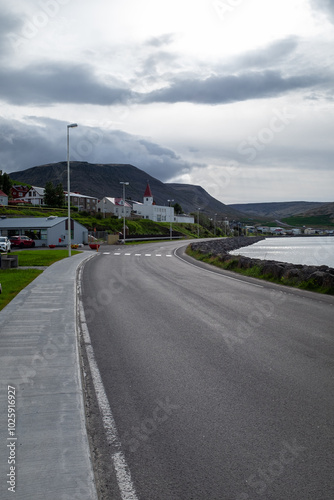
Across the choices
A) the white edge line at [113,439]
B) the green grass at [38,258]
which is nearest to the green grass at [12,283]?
the green grass at [38,258]

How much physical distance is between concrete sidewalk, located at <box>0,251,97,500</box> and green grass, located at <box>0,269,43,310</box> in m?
4.64

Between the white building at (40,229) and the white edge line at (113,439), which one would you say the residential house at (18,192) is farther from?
the white edge line at (113,439)

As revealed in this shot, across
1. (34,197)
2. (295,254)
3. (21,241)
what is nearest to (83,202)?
(34,197)

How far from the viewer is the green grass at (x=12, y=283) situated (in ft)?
49.9

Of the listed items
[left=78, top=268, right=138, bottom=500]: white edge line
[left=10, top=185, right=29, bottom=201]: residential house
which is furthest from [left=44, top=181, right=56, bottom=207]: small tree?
[left=78, top=268, right=138, bottom=500]: white edge line

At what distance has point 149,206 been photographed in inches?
5723

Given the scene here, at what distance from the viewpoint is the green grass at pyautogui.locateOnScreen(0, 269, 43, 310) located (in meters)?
15.2

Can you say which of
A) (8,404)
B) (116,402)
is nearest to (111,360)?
(116,402)

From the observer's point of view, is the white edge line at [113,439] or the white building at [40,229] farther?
the white building at [40,229]

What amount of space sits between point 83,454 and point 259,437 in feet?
6.57

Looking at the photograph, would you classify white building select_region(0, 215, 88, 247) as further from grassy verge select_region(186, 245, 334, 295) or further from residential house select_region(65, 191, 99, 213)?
residential house select_region(65, 191, 99, 213)

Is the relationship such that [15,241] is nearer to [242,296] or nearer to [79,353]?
[242,296]

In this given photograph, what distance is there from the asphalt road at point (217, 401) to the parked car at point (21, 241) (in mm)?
47671

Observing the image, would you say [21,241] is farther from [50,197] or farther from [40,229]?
[50,197]
